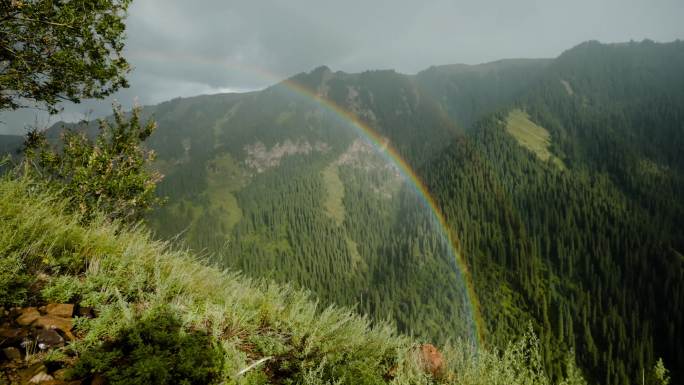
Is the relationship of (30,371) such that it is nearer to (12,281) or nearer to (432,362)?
(12,281)

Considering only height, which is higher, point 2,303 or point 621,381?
point 2,303

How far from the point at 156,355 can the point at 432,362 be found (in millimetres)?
3593

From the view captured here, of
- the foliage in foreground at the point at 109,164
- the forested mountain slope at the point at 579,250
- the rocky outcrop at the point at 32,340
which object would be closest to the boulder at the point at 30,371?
the rocky outcrop at the point at 32,340

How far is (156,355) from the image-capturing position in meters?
3.11

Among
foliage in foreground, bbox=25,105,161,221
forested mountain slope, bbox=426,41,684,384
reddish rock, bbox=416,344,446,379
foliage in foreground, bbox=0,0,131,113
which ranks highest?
foliage in foreground, bbox=0,0,131,113

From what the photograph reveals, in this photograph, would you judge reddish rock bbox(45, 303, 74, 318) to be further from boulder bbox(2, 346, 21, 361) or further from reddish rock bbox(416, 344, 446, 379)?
reddish rock bbox(416, 344, 446, 379)

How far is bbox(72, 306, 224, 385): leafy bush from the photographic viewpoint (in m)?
2.83

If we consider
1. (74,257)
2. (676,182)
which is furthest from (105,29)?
(676,182)

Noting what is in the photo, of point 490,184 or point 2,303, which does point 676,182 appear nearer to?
point 490,184

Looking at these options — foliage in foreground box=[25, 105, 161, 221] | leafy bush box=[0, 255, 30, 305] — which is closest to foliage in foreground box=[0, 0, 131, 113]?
foliage in foreground box=[25, 105, 161, 221]

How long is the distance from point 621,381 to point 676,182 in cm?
16695

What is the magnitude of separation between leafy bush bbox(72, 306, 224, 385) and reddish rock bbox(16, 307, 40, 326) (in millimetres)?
744

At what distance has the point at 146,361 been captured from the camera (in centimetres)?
288

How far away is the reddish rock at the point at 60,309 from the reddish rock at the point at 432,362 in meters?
4.30
